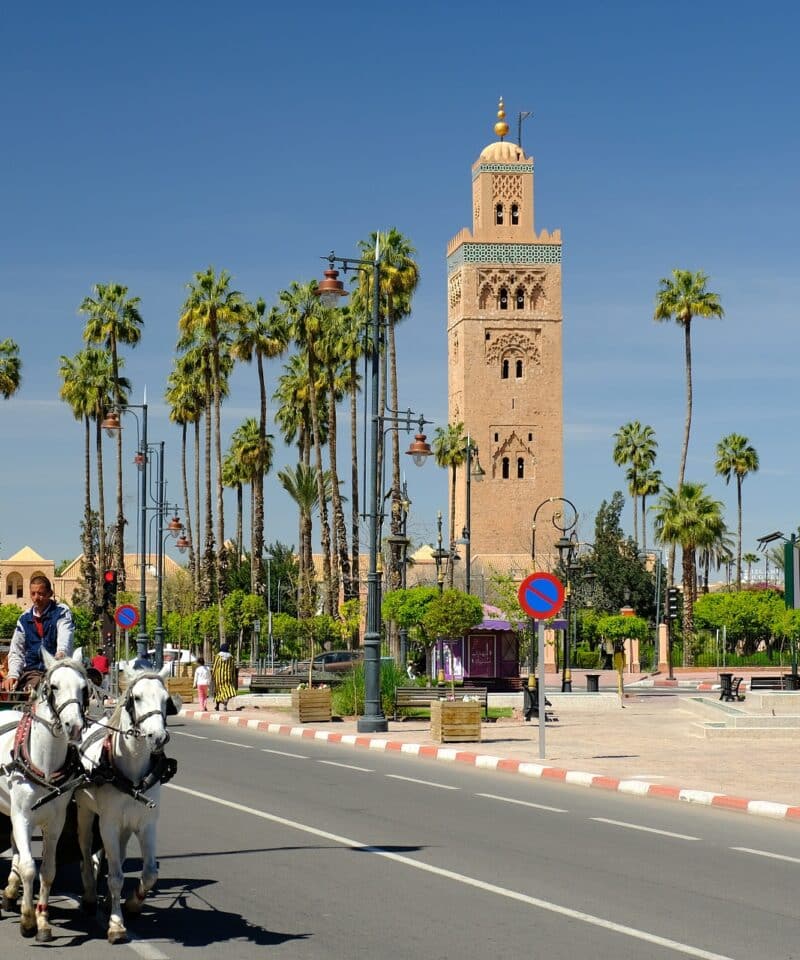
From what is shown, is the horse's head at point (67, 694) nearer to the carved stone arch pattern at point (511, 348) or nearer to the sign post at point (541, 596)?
the sign post at point (541, 596)

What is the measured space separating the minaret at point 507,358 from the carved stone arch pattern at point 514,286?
0.07 metres

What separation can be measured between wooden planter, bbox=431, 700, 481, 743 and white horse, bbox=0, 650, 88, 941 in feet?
54.9

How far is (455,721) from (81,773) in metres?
17.0

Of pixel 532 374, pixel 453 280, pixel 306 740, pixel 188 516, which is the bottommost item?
pixel 306 740

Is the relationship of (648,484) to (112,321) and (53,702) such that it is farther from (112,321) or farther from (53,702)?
(53,702)

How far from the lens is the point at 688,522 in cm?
7406

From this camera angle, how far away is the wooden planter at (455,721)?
989 inches

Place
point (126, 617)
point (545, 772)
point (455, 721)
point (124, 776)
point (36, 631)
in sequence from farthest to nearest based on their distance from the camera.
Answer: point (126, 617) < point (455, 721) < point (545, 772) < point (36, 631) < point (124, 776)

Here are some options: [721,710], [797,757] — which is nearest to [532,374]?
[721,710]

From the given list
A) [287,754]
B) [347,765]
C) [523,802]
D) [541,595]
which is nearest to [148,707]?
[523,802]

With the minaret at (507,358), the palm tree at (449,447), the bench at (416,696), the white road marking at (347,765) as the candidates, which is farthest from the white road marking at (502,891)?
the minaret at (507,358)

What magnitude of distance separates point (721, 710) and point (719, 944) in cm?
2506

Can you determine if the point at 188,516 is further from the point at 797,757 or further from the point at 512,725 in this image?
the point at 797,757

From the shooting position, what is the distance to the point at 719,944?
336 inches
